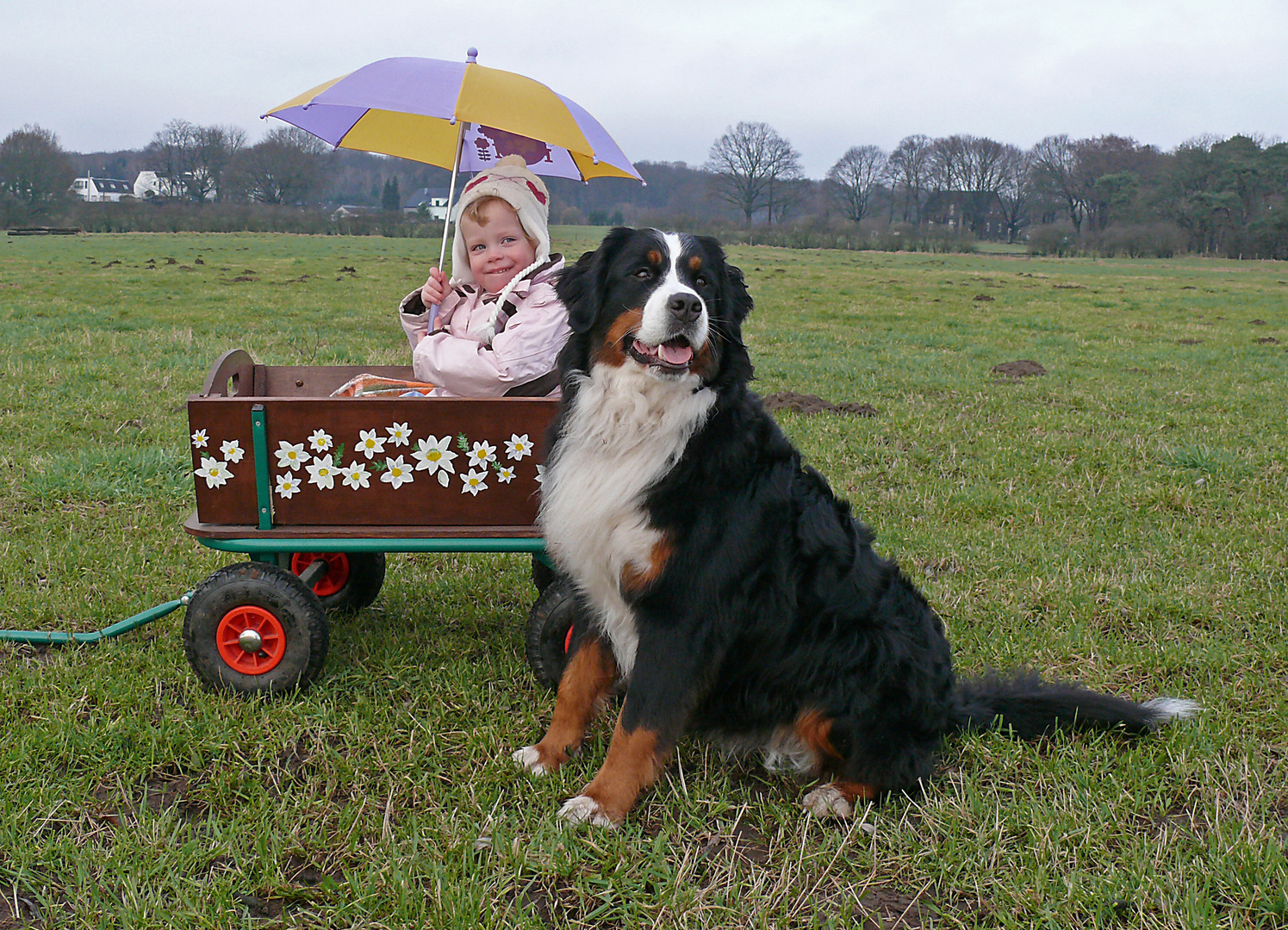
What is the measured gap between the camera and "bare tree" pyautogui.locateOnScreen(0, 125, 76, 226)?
47.2m

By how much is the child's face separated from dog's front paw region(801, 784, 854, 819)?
7.09 ft

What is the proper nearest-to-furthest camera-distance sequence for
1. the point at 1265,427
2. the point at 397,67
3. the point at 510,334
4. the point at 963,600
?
the point at 510,334
the point at 397,67
the point at 963,600
the point at 1265,427

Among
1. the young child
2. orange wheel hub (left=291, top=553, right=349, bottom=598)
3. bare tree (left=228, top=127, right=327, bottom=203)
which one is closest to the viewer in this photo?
the young child

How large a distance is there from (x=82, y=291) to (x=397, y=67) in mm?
15187

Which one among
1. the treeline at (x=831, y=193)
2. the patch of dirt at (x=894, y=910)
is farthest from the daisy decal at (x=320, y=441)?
the treeline at (x=831, y=193)

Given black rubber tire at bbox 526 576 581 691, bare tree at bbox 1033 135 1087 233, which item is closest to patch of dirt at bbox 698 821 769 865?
black rubber tire at bbox 526 576 581 691

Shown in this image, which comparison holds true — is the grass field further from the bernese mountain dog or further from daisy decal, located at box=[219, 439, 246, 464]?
daisy decal, located at box=[219, 439, 246, 464]

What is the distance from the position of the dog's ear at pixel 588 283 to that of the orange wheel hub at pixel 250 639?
1.47 metres

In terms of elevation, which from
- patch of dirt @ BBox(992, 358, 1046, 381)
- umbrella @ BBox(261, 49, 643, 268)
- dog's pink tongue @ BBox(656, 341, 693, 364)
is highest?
umbrella @ BBox(261, 49, 643, 268)

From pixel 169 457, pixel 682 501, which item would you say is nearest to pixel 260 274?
pixel 169 457

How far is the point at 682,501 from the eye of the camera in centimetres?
274

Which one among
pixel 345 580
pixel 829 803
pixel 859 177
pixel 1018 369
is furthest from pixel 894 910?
pixel 859 177

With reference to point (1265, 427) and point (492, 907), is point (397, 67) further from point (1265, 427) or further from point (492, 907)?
point (1265, 427)

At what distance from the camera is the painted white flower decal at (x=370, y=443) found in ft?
10.5
